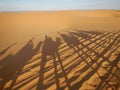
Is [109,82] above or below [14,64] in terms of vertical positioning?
above

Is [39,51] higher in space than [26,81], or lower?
lower

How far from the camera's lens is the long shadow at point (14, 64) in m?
5.37

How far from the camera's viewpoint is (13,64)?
6629mm

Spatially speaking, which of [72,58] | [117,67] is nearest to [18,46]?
[72,58]

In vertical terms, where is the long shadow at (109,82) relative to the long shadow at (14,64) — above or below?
above

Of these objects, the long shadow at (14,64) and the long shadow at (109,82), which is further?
the long shadow at (14,64)

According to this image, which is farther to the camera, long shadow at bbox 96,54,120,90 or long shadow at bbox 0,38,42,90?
→ long shadow at bbox 0,38,42,90

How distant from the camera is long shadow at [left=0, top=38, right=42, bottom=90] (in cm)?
537

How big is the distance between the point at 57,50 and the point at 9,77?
344 cm

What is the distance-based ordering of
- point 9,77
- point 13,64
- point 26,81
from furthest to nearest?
point 13,64 < point 9,77 < point 26,81

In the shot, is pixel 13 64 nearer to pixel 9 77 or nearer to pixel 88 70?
pixel 9 77

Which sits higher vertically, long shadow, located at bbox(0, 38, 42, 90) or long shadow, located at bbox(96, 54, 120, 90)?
long shadow, located at bbox(96, 54, 120, 90)

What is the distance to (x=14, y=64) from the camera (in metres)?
6.62

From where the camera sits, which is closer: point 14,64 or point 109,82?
point 109,82
